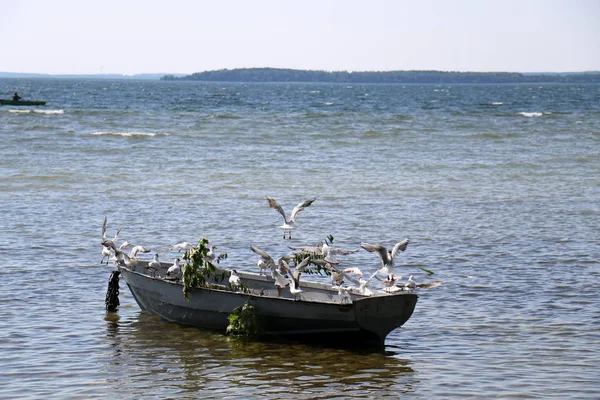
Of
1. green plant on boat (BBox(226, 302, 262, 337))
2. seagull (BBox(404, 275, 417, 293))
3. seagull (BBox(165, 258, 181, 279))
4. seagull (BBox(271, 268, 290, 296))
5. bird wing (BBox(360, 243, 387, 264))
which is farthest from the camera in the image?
seagull (BBox(165, 258, 181, 279))

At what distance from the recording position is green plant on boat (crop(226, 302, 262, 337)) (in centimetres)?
1620

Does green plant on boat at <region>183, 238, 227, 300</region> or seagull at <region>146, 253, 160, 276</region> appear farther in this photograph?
seagull at <region>146, 253, 160, 276</region>

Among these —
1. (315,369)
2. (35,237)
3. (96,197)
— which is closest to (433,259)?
(315,369)

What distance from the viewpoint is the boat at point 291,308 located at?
15.6m

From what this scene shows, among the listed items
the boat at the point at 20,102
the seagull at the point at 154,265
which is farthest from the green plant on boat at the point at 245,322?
the boat at the point at 20,102

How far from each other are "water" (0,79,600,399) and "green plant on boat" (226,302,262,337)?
24 centimetres

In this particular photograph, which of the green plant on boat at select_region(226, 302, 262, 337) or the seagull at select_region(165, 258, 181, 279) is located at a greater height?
the seagull at select_region(165, 258, 181, 279)

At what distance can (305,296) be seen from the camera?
17312 millimetres

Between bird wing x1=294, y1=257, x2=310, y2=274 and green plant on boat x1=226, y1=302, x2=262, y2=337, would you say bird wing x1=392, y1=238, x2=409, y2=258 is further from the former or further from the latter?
green plant on boat x1=226, y1=302, x2=262, y2=337

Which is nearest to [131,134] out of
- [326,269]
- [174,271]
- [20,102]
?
[20,102]

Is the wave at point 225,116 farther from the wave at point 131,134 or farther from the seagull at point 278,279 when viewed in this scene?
the seagull at point 278,279

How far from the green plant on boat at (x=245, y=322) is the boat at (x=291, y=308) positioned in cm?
9

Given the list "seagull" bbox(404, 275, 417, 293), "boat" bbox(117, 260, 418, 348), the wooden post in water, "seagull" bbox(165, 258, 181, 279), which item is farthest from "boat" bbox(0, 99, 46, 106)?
"seagull" bbox(404, 275, 417, 293)

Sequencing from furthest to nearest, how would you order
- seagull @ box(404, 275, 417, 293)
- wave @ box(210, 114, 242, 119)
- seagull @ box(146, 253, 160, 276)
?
1. wave @ box(210, 114, 242, 119)
2. seagull @ box(146, 253, 160, 276)
3. seagull @ box(404, 275, 417, 293)
